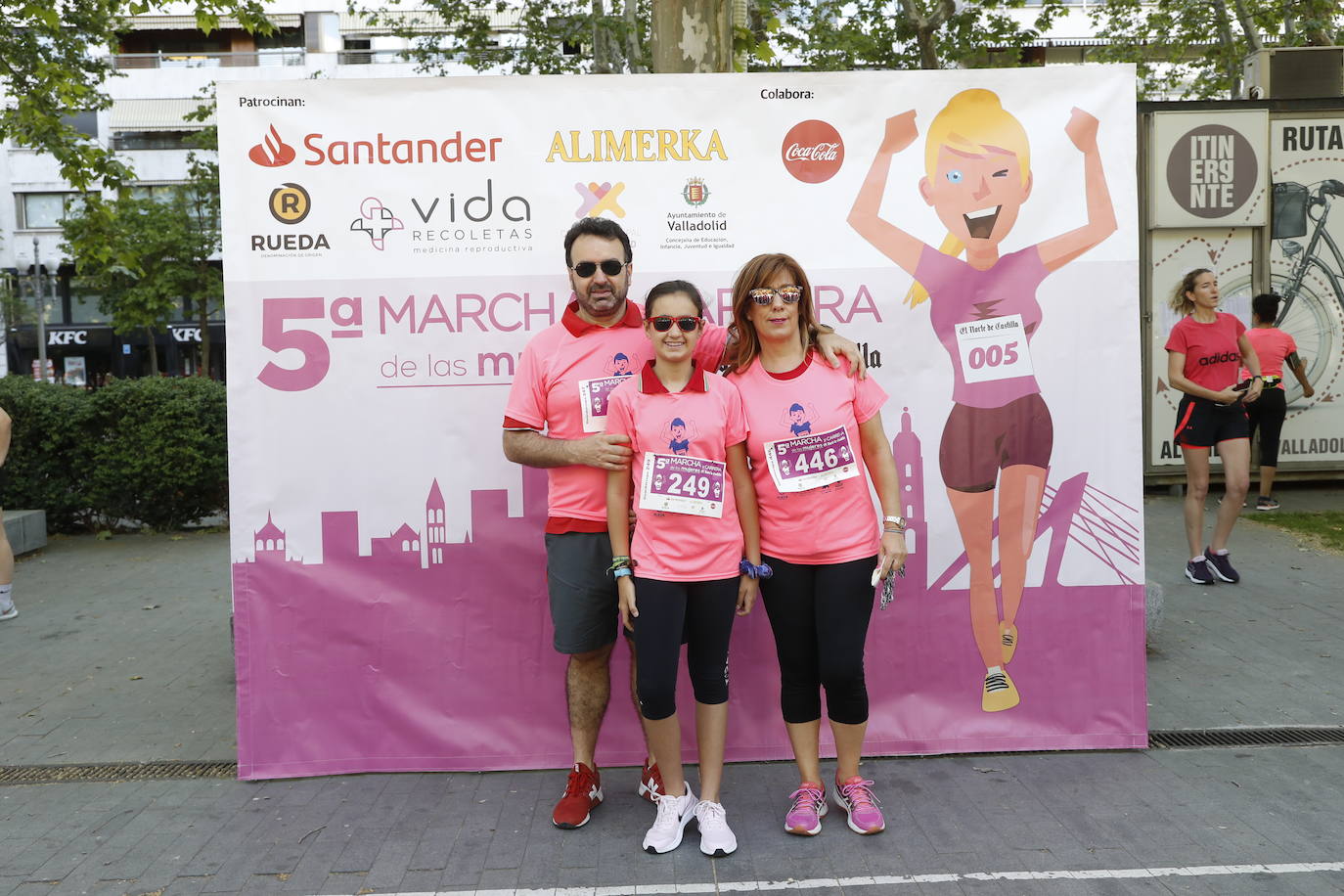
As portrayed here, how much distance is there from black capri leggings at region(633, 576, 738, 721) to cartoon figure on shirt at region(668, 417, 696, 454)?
429 millimetres

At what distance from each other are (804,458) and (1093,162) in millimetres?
1832

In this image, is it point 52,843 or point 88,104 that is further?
point 88,104

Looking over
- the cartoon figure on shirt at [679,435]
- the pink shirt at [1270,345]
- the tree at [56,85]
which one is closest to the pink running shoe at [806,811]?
the cartoon figure on shirt at [679,435]

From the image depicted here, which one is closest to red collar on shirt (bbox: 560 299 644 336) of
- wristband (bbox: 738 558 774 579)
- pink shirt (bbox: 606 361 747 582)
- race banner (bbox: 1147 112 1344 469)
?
pink shirt (bbox: 606 361 747 582)

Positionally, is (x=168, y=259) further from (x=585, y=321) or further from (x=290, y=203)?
(x=585, y=321)

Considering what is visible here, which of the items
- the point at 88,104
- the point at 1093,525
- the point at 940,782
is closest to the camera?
the point at 940,782

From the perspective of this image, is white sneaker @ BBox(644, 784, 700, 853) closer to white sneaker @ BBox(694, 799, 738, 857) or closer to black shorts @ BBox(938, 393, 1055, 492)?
white sneaker @ BBox(694, 799, 738, 857)

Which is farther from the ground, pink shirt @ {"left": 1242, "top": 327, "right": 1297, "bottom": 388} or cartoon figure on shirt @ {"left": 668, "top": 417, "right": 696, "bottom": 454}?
pink shirt @ {"left": 1242, "top": 327, "right": 1297, "bottom": 388}

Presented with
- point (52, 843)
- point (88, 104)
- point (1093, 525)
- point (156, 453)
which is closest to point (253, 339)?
point (52, 843)

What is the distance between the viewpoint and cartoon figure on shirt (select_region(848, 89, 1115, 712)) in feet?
14.4

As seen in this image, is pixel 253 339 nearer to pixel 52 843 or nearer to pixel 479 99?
pixel 479 99

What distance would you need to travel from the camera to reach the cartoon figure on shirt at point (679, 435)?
11.8 ft

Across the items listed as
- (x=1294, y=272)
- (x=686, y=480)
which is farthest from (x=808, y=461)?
(x=1294, y=272)

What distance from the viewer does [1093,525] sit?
4.51m
